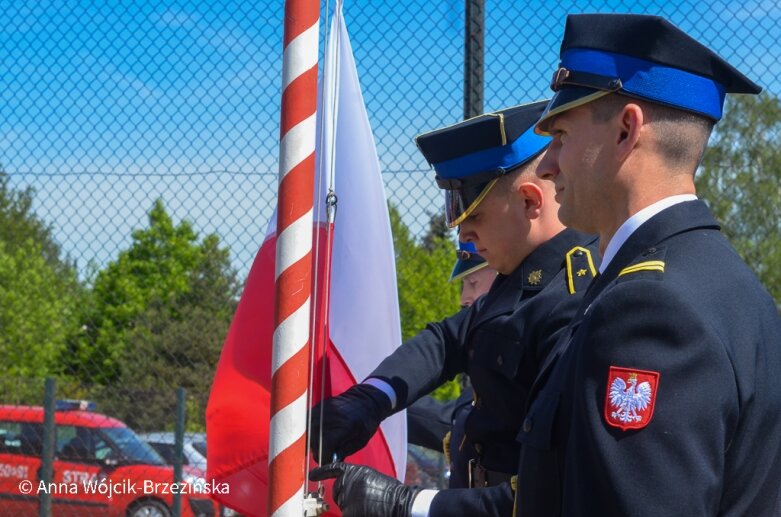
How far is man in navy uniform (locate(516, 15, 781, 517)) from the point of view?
1261mm

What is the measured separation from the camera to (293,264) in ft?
7.43

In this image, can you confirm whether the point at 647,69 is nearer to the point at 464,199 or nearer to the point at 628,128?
the point at 628,128

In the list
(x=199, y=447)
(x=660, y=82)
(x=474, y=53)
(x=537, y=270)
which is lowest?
(x=199, y=447)

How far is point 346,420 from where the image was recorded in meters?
2.44

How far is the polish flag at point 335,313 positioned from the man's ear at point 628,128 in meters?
1.30

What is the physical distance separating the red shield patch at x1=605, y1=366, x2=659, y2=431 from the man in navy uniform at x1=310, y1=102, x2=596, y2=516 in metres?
0.82

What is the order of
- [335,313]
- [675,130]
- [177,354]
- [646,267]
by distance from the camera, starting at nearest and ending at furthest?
[646,267] < [675,130] < [335,313] < [177,354]

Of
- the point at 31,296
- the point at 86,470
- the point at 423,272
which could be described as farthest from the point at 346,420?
the point at 31,296

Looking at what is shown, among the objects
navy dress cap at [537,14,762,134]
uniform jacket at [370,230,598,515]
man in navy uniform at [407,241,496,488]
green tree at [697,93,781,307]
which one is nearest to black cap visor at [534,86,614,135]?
navy dress cap at [537,14,762,134]

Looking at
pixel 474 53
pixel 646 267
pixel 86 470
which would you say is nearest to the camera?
pixel 646 267

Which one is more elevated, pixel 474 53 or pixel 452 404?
pixel 474 53

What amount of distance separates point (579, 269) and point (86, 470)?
4.17 meters

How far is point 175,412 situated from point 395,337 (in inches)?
109

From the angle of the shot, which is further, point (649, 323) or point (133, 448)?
point (133, 448)
